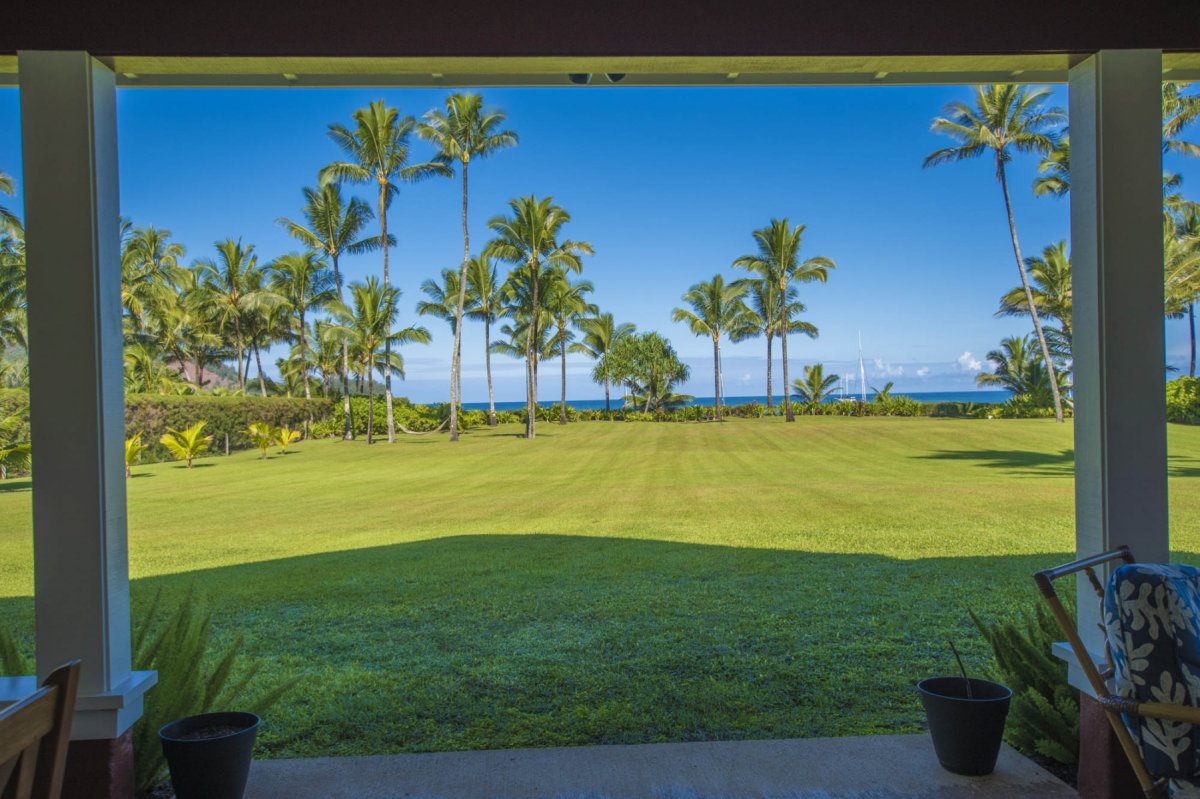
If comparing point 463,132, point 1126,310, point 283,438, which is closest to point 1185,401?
point 463,132

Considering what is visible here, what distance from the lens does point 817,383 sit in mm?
34594

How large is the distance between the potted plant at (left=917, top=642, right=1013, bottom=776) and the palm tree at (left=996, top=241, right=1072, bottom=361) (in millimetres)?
28899

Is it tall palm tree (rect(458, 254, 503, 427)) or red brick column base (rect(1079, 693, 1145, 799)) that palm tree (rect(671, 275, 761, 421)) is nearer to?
tall palm tree (rect(458, 254, 503, 427))

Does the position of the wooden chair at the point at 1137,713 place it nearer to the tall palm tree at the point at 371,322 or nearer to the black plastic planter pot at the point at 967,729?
the black plastic planter pot at the point at 967,729

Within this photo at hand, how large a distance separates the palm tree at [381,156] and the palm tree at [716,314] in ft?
43.0

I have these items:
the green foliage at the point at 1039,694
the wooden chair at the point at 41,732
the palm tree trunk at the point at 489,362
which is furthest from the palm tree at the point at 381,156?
the wooden chair at the point at 41,732

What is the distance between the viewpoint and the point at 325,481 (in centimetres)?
1491

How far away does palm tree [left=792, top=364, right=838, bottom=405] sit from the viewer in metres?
34.6

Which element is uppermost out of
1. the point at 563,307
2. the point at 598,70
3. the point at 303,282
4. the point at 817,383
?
the point at 303,282

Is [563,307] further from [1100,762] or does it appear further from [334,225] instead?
[1100,762]

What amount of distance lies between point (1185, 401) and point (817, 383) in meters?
14.8

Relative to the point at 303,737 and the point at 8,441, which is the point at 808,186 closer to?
the point at 8,441

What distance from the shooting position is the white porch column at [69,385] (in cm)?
226

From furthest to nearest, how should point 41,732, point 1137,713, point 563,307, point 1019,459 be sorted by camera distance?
point 563,307 → point 1019,459 → point 1137,713 → point 41,732
